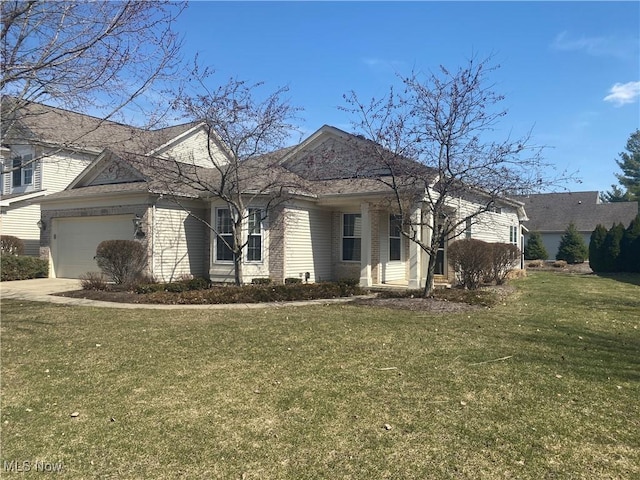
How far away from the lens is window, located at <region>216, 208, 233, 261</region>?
1616 centimetres

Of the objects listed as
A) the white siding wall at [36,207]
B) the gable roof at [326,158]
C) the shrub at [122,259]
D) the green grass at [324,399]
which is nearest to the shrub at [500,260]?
the gable roof at [326,158]

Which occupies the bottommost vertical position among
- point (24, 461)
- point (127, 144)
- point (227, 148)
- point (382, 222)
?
point (24, 461)

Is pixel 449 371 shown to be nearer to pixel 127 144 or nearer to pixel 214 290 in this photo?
pixel 214 290

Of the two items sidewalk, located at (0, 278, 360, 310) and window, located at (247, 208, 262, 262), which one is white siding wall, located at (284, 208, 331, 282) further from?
sidewalk, located at (0, 278, 360, 310)

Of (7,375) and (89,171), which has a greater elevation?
(89,171)

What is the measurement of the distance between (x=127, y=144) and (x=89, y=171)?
1.81 meters

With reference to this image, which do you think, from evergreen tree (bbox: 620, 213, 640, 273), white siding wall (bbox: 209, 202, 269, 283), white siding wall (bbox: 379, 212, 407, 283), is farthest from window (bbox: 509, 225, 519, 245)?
white siding wall (bbox: 209, 202, 269, 283)

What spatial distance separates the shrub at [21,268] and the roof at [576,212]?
114ft

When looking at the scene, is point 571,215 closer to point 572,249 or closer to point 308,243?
point 572,249

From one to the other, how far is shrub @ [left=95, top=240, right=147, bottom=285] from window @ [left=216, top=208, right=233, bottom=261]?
7.92 feet

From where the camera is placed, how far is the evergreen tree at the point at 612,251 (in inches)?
952

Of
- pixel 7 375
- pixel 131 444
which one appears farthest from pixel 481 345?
pixel 7 375

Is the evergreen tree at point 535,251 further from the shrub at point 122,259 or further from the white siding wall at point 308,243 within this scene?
the shrub at point 122,259

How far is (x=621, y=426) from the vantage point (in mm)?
4277
